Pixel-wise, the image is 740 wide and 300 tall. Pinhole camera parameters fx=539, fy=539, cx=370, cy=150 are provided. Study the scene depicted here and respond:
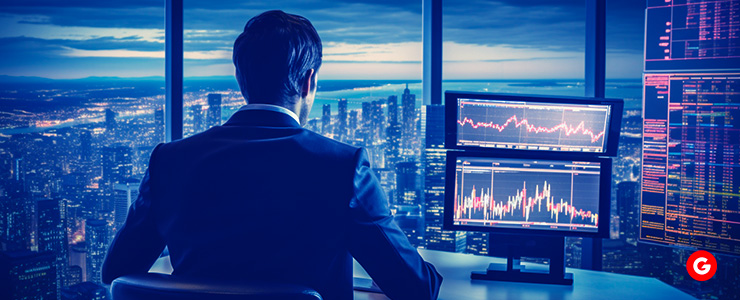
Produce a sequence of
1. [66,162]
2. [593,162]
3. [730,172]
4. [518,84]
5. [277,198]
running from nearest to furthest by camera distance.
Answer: [277,198], [593,162], [730,172], [66,162], [518,84]

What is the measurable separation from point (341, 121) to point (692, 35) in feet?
5.73

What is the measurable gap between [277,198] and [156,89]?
A: 6.22 feet

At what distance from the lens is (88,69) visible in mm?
2682

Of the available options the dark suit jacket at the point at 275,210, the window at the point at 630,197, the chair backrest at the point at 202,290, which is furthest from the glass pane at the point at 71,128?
the window at the point at 630,197

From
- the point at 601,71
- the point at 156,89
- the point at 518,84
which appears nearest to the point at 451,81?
the point at 518,84

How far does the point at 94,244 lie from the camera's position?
259 centimetres

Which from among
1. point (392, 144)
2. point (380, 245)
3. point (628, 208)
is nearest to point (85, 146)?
point (392, 144)

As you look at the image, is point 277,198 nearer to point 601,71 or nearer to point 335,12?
point 601,71

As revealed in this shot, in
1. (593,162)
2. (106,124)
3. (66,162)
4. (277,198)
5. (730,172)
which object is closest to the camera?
(277,198)

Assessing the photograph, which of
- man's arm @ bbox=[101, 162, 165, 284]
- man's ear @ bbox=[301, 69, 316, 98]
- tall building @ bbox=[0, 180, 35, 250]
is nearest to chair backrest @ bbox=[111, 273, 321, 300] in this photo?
man's arm @ bbox=[101, 162, 165, 284]

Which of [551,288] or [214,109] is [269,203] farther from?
[214,109]

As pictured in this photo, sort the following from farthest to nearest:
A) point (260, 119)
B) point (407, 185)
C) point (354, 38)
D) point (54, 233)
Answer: point (354, 38) → point (407, 185) → point (54, 233) → point (260, 119)

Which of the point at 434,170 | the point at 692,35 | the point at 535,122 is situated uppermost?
the point at 692,35

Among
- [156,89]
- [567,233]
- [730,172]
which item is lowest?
[567,233]
